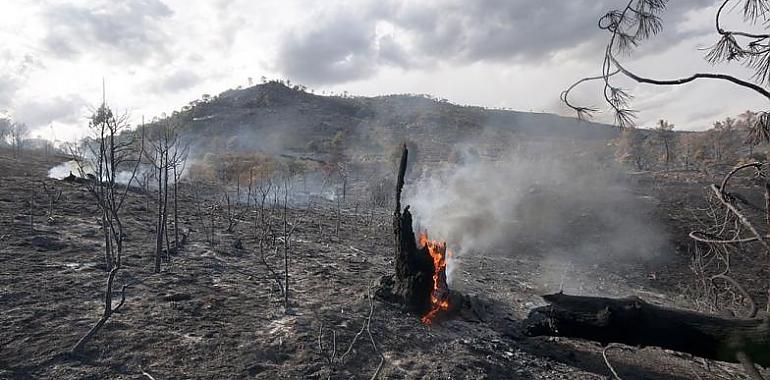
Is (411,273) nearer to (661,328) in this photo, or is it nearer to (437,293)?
(437,293)

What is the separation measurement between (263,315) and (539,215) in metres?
16.8

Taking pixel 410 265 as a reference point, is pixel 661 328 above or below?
above

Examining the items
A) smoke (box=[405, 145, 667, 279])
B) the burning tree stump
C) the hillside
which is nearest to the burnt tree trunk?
the burning tree stump

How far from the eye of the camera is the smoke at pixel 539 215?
636 inches

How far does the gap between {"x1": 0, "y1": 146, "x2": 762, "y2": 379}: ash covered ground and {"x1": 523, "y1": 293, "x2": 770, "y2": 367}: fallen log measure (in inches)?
60.7

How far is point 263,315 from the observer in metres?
7.01

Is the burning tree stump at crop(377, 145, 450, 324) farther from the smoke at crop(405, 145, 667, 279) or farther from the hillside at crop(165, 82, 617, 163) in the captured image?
the hillside at crop(165, 82, 617, 163)

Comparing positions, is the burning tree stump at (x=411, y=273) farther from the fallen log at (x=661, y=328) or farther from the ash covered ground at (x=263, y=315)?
the fallen log at (x=661, y=328)

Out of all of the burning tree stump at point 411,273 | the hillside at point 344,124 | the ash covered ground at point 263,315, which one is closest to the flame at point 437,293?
the burning tree stump at point 411,273

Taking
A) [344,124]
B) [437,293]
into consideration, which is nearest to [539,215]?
[437,293]

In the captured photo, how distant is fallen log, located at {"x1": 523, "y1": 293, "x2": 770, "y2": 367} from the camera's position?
360cm

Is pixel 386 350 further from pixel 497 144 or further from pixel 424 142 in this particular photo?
pixel 497 144

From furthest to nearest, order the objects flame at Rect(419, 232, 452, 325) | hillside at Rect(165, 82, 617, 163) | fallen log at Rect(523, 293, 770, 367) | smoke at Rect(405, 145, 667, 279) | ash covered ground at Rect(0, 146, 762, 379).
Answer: hillside at Rect(165, 82, 617, 163)
smoke at Rect(405, 145, 667, 279)
flame at Rect(419, 232, 452, 325)
ash covered ground at Rect(0, 146, 762, 379)
fallen log at Rect(523, 293, 770, 367)

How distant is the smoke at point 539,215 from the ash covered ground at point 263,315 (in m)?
2.30
